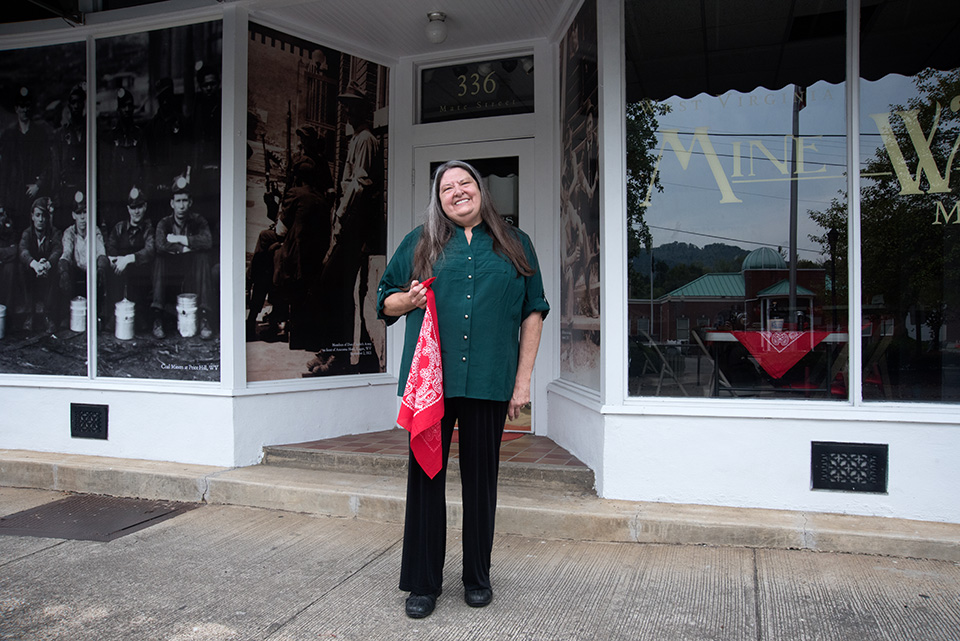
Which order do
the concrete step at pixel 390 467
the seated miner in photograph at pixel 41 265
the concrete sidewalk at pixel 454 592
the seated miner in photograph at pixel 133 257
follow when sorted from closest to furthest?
1. the concrete sidewalk at pixel 454 592
2. the concrete step at pixel 390 467
3. the seated miner in photograph at pixel 133 257
4. the seated miner in photograph at pixel 41 265

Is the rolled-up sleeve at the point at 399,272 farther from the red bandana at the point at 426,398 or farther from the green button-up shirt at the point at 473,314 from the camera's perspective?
the red bandana at the point at 426,398

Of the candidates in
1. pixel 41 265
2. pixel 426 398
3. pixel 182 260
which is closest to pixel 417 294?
pixel 426 398

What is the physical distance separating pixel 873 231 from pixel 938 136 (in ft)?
2.08

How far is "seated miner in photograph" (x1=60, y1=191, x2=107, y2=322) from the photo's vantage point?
503 centimetres

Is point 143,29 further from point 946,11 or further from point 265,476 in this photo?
point 946,11

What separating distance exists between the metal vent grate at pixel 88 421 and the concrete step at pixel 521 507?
186 millimetres

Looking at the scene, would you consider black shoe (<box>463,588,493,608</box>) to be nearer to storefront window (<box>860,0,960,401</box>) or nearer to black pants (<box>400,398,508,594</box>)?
black pants (<box>400,398,508,594</box>)

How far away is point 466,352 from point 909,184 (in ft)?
9.23

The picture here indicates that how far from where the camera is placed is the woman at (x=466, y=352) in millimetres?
2744

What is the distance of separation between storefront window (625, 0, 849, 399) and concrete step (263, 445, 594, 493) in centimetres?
70

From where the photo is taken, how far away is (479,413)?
110 inches

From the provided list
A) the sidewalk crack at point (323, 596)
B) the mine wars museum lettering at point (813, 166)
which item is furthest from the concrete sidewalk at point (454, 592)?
the mine wars museum lettering at point (813, 166)

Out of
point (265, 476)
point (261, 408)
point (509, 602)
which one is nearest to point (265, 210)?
point (261, 408)

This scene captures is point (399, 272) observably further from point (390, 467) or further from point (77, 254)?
point (77, 254)
